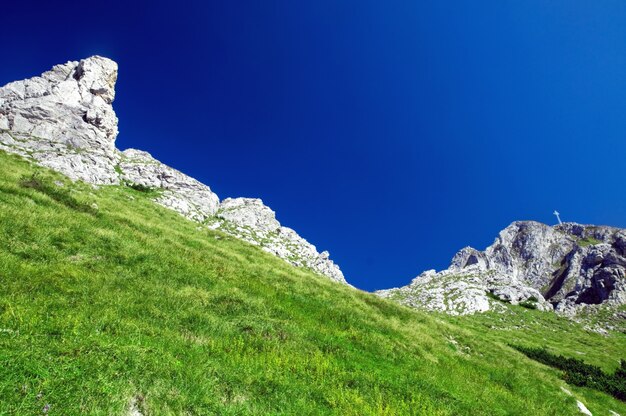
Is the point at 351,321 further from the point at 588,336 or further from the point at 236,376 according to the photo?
the point at 588,336

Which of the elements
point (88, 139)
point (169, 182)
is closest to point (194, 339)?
point (88, 139)

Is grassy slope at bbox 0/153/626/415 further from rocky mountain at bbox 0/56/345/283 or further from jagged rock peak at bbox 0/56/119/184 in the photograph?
jagged rock peak at bbox 0/56/119/184

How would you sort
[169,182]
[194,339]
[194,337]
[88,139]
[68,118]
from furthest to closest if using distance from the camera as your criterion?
1. [169,182]
2. [68,118]
3. [88,139]
4. [194,337]
5. [194,339]

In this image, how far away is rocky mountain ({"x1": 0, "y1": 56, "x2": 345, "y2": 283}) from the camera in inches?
4879

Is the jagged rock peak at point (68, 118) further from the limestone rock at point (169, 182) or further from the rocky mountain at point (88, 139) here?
the limestone rock at point (169, 182)

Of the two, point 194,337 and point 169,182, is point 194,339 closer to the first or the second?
point 194,337

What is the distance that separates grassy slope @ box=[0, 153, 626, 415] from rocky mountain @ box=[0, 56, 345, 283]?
283 ft

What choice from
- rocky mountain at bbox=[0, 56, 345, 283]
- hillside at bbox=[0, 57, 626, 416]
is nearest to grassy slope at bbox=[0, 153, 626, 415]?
hillside at bbox=[0, 57, 626, 416]

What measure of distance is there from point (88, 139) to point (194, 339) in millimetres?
168744

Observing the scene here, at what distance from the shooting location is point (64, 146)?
135 m

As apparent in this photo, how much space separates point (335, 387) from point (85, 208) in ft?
Result: 67.4

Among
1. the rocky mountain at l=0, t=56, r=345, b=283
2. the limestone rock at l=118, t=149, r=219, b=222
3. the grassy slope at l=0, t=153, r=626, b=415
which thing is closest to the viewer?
the grassy slope at l=0, t=153, r=626, b=415

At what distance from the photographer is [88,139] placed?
482 feet

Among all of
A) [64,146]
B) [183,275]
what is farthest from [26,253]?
[64,146]
